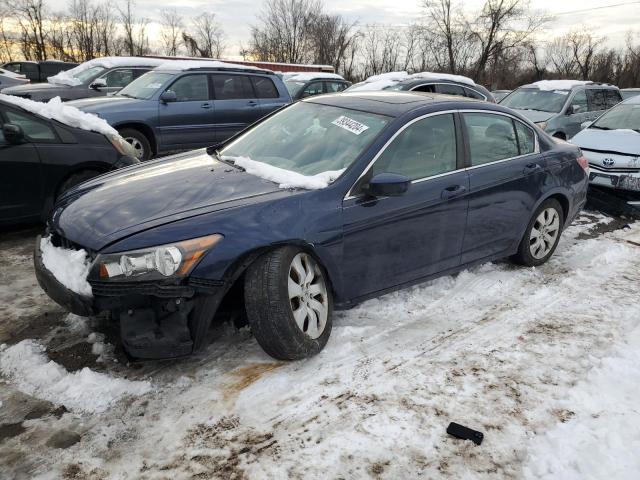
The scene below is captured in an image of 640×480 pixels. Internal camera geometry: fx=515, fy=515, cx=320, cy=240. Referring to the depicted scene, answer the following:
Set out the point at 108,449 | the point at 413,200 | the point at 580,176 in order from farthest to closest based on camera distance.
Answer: the point at 580,176 → the point at 413,200 → the point at 108,449

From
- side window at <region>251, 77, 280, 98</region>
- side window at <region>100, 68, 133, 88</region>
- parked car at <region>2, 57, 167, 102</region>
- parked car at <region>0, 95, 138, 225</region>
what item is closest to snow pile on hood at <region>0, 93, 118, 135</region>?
parked car at <region>0, 95, 138, 225</region>

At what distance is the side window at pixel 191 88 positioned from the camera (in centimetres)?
874

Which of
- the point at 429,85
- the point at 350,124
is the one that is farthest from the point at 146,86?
the point at 350,124

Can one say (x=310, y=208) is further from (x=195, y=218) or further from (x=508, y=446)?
(x=508, y=446)

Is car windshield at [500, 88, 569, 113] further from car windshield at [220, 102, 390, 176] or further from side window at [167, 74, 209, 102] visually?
car windshield at [220, 102, 390, 176]

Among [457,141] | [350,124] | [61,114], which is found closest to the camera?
[350,124]

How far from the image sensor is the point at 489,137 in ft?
14.5

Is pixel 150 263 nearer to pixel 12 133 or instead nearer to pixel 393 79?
pixel 12 133

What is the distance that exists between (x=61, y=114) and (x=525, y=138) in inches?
191

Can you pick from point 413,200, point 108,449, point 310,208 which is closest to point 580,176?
point 413,200

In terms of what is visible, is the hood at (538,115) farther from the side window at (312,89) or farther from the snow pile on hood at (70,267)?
the snow pile on hood at (70,267)

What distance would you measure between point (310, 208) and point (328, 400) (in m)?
1.16

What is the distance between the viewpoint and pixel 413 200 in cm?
370

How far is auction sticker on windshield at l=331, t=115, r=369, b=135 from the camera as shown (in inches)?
149
